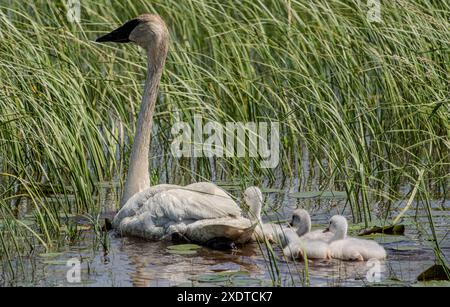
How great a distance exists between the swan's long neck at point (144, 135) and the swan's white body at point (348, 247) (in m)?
1.70

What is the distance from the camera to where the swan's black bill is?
9250mm

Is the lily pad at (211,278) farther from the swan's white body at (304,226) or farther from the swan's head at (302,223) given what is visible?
the swan's head at (302,223)

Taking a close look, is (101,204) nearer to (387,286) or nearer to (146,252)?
(146,252)

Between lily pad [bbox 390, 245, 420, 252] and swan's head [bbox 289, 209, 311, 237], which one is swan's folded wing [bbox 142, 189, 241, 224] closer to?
swan's head [bbox 289, 209, 311, 237]

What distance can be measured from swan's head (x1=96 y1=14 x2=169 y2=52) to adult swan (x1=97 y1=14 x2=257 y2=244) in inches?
13.9

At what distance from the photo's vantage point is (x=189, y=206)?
26.2 ft

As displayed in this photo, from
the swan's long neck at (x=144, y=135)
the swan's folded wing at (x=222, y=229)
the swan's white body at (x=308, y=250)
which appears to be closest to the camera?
the swan's white body at (x=308, y=250)

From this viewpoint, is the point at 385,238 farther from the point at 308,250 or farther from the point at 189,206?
the point at 189,206

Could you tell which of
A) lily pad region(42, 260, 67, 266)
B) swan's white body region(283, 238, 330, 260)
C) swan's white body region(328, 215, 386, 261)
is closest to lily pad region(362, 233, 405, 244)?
swan's white body region(328, 215, 386, 261)

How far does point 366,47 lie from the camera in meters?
10.0

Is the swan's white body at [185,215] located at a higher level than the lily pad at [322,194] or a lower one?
lower

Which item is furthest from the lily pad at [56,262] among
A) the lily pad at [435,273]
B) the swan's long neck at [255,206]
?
the lily pad at [435,273]

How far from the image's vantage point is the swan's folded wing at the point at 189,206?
26.0 feet
